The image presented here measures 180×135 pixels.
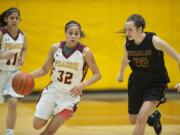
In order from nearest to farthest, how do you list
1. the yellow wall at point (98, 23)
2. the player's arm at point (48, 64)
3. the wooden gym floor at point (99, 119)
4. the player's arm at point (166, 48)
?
the player's arm at point (166, 48), the player's arm at point (48, 64), the wooden gym floor at point (99, 119), the yellow wall at point (98, 23)

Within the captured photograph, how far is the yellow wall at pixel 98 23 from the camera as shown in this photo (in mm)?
14133

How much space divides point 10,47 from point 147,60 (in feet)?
7.56

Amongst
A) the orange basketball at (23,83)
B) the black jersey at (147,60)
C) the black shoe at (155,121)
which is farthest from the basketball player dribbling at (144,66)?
the orange basketball at (23,83)

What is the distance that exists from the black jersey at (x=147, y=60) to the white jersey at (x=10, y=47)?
6.18 feet

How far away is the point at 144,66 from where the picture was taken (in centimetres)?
645

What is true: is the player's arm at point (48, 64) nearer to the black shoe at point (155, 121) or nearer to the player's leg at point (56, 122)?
the player's leg at point (56, 122)

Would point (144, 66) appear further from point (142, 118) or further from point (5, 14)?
point (5, 14)

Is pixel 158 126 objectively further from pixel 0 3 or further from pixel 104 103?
pixel 0 3

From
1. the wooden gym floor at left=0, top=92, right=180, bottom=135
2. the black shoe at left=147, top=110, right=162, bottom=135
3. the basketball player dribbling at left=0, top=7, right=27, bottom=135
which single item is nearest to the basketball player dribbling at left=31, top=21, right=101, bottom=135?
the basketball player dribbling at left=0, top=7, right=27, bottom=135

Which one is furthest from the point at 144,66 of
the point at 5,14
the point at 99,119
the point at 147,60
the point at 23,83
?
the point at 99,119

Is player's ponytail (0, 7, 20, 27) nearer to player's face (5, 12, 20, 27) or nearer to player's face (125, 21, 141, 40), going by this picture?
player's face (5, 12, 20, 27)

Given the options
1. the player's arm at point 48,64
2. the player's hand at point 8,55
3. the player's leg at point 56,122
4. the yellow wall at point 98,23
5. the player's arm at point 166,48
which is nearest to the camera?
the player's leg at point 56,122

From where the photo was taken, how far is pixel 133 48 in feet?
21.1

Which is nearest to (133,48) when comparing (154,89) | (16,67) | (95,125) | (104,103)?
(154,89)
